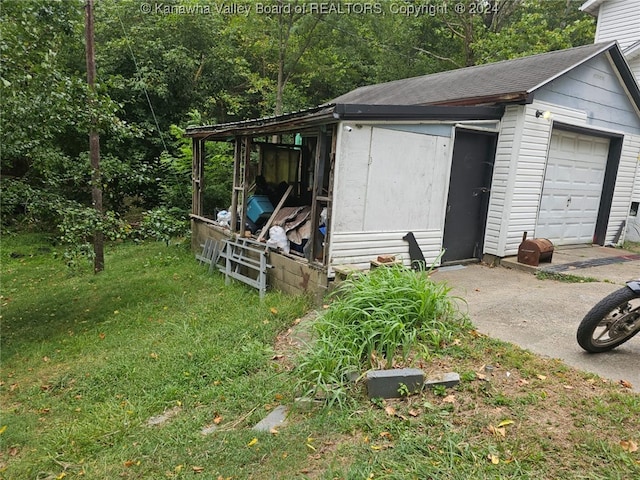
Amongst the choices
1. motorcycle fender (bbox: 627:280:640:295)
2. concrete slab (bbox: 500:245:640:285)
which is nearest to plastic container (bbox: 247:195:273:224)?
concrete slab (bbox: 500:245:640:285)

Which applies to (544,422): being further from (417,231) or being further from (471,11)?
(471,11)

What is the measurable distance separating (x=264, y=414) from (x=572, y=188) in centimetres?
718

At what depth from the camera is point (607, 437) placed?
94.3 inches

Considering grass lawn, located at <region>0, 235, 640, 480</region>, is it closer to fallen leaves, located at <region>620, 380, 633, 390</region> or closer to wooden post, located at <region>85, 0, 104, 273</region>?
fallen leaves, located at <region>620, 380, 633, 390</region>

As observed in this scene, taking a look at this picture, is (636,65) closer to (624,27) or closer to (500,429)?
(624,27)

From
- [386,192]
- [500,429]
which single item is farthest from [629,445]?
[386,192]

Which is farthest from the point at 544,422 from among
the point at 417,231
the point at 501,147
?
the point at 501,147

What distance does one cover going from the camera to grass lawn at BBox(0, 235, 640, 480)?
7.77 feet

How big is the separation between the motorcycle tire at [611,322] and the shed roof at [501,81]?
3831 millimetres

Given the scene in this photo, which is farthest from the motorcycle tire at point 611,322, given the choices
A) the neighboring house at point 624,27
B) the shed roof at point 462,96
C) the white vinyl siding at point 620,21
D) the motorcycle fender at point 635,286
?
the white vinyl siding at point 620,21

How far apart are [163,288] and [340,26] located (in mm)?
14004

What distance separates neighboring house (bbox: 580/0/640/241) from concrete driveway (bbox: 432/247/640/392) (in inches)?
135

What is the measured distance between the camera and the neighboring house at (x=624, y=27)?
412 inches

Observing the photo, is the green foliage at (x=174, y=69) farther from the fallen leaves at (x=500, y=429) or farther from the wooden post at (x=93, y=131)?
the fallen leaves at (x=500, y=429)
